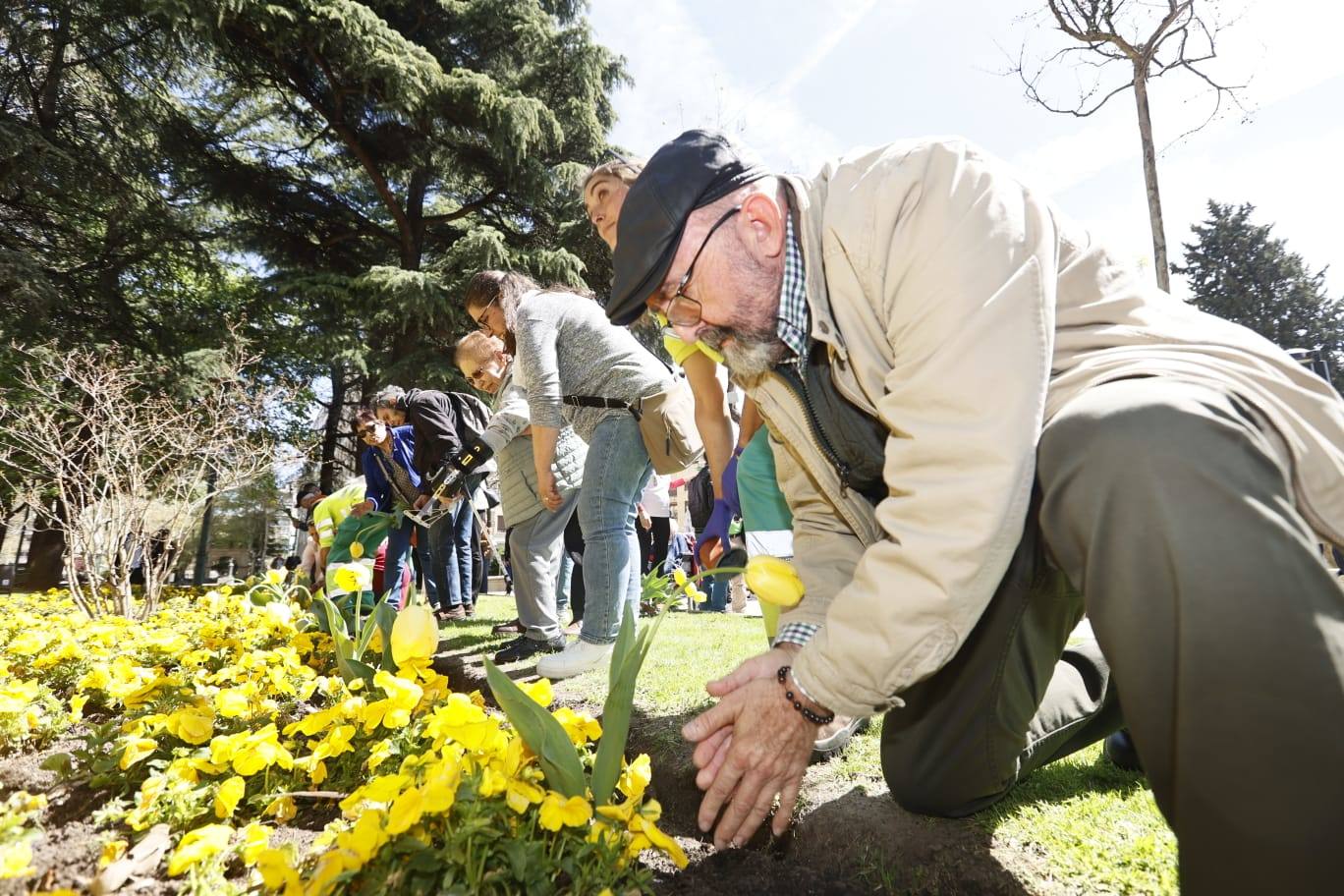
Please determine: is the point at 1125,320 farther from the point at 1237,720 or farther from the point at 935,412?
the point at 1237,720

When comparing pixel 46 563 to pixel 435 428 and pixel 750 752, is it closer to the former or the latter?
pixel 435 428

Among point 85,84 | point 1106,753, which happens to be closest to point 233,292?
point 85,84

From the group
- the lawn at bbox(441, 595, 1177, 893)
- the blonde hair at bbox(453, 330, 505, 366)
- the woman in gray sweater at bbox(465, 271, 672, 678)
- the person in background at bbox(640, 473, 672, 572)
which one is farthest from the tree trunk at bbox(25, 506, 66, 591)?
the lawn at bbox(441, 595, 1177, 893)

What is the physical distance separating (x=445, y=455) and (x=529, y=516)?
44.3 inches

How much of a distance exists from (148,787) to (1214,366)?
6.73 ft

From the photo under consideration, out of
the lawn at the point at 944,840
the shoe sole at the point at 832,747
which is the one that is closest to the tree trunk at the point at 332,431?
the shoe sole at the point at 832,747

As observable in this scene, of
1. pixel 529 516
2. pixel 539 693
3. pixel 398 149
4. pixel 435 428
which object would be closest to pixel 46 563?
pixel 398 149

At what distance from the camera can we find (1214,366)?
1022mm

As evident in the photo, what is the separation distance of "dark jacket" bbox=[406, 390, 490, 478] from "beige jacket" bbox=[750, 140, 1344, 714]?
11.5 feet

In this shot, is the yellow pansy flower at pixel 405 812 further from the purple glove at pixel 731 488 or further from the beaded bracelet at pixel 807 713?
the purple glove at pixel 731 488

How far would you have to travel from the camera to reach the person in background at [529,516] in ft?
11.2

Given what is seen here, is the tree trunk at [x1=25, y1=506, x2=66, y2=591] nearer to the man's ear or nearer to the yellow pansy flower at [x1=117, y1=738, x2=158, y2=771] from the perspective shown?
the yellow pansy flower at [x1=117, y1=738, x2=158, y2=771]

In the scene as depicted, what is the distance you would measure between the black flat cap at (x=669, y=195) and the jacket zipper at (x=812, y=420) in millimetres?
336

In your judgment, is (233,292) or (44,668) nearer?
(44,668)
